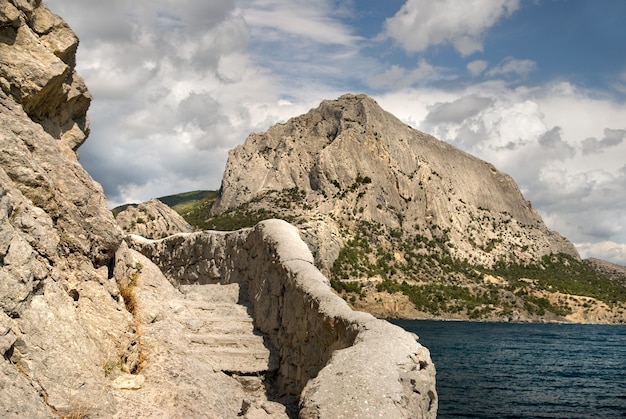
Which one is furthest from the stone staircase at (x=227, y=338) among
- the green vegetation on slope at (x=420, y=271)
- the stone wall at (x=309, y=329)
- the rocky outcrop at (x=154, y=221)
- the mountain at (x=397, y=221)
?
the mountain at (x=397, y=221)

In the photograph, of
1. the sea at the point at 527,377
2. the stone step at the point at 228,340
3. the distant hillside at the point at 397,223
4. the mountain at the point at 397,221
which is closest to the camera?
the stone step at the point at 228,340

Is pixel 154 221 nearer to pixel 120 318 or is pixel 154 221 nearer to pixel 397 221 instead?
pixel 120 318

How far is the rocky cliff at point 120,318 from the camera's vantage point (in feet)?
18.7

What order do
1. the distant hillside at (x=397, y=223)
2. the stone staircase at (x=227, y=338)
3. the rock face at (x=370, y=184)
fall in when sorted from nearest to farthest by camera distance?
the stone staircase at (x=227, y=338) → the distant hillside at (x=397, y=223) → the rock face at (x=370, y=184)

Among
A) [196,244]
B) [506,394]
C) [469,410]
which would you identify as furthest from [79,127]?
[506,394]

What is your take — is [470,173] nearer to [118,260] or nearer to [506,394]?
[506,394]

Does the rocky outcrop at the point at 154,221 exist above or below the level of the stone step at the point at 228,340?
above

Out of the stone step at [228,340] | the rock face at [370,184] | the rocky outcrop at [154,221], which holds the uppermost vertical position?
the rock face at [370,184]

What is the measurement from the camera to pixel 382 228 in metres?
104

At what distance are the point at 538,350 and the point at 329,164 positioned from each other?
60152 mm

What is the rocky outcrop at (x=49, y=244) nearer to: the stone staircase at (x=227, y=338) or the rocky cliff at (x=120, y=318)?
the rocky cliff at (x=120, y=318)

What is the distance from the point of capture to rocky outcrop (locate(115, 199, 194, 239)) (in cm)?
3159

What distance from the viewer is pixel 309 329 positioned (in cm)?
897

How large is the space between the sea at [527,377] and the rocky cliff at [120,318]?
49.7 feet
